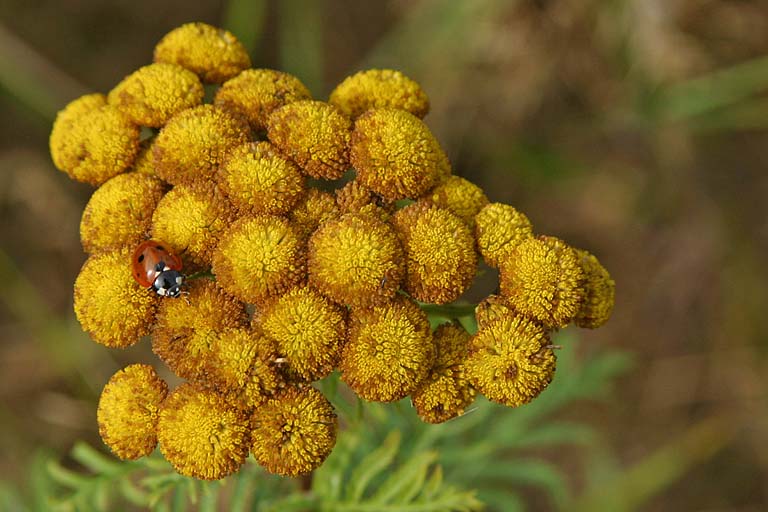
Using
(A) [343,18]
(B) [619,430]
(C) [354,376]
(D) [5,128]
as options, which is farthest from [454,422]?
(D) [5,128]

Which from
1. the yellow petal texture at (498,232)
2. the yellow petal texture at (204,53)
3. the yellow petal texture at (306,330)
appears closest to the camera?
the yellow petal texture at (306,330)

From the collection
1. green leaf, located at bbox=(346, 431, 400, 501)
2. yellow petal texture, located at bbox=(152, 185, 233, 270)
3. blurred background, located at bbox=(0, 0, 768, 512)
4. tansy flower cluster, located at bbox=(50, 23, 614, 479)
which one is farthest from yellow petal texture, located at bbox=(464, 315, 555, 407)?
blurred background, located at bbox=(0, 0, 768, 512)

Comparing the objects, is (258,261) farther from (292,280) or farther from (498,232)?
(498,232)

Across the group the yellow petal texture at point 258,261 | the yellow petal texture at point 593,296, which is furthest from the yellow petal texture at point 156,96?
the yellow petal texture at point 593,296

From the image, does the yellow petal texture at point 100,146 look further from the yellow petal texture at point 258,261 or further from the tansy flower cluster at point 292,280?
the yellow petal texture at point 258,261

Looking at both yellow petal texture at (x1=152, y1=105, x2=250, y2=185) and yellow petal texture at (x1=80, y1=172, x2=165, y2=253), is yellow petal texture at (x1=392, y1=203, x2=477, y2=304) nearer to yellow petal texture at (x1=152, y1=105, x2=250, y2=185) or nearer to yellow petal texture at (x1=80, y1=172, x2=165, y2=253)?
yellow petal texture at (x1=152, y1=105, x2=250, y2=185)
